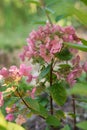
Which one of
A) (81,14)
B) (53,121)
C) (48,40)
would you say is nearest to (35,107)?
(53,121)

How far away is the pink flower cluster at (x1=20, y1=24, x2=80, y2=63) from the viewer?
166 centimetres

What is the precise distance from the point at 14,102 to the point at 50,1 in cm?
51

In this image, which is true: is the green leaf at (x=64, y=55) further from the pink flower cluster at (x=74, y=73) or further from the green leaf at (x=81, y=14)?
the green leaf at (x=81, y=14)

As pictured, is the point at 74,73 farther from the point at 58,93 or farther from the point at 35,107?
the point at 35,107

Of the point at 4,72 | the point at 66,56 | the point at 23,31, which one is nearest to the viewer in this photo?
the point at 4,72

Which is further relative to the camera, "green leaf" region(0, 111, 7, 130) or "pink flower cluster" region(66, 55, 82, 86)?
"pink flower cluster" region(66, 55, 82, 86)

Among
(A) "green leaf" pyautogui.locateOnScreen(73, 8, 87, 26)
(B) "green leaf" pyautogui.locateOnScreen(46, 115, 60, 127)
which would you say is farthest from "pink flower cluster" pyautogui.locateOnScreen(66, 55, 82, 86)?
(A) "green leaf" pyautogui.locateOnScreen(73, 8, 87, 26)

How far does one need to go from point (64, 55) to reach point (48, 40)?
11 cm

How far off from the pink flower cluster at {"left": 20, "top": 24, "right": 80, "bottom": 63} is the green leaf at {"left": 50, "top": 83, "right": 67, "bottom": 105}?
0.43ft

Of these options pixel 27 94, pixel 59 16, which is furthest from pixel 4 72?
pixel 59 16

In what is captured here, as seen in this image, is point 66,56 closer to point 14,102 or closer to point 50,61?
point 50,61

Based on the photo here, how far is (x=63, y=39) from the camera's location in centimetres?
171

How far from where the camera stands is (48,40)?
167 cm

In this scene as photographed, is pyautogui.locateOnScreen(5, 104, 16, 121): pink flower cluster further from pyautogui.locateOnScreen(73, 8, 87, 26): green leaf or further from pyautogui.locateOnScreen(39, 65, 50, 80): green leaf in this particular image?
pyautogui.locateOnScreen(73, 8, 87, 26): green leaf
